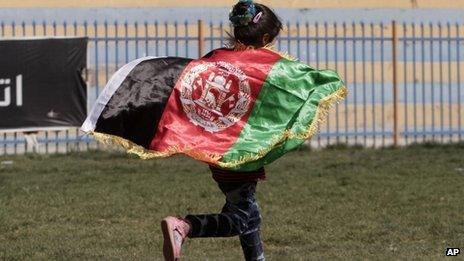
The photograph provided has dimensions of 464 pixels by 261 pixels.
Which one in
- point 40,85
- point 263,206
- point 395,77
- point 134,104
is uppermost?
point 134,104

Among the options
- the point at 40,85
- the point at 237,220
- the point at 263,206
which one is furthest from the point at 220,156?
the point at 40,85

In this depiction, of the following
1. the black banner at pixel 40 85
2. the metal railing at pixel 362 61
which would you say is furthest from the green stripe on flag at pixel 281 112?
the metal railing at pixel 362 61

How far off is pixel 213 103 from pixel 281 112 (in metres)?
0.39

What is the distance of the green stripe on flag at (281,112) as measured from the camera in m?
6.52

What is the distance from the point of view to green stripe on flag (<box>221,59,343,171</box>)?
21.4 ft

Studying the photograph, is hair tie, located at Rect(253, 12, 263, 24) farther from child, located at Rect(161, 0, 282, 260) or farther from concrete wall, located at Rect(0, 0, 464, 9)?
concrete wall, located at Rect(0, 0, 464, 9)

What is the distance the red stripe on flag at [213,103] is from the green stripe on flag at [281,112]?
0.16 ft

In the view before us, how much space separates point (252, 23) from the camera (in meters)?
6.58

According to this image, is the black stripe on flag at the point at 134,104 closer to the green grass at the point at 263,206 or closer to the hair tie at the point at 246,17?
the hair tie at the point at 246,17

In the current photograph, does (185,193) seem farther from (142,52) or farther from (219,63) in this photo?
(142,52)

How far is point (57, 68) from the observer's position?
15859 mm

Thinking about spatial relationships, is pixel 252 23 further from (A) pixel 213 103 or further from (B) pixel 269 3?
(B) pixel 269 3

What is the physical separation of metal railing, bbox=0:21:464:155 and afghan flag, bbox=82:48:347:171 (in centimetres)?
1017

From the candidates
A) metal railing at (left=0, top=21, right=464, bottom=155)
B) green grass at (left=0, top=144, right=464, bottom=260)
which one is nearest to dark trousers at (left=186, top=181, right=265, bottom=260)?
green grass at (left=0, top=144, right=464, bottom=260)
